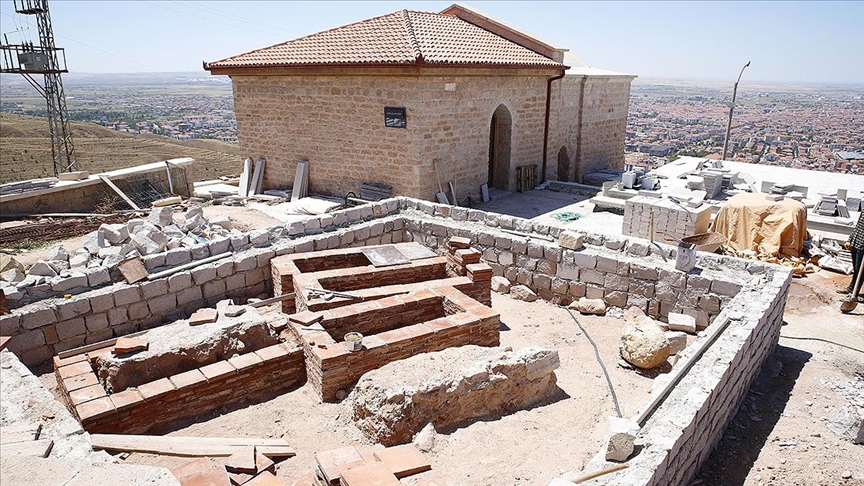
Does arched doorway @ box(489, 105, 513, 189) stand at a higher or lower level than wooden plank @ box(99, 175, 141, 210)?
higher

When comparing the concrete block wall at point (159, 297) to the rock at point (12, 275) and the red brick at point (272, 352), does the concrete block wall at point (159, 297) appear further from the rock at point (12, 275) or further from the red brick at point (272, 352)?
the red brick at point (272, 352)

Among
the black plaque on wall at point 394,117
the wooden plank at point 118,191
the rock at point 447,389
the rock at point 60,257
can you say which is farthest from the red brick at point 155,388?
the wooden plank at point 118,191

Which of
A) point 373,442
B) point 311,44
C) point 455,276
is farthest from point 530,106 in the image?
point 373,442

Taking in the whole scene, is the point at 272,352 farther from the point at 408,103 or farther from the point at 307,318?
the point at 408,103

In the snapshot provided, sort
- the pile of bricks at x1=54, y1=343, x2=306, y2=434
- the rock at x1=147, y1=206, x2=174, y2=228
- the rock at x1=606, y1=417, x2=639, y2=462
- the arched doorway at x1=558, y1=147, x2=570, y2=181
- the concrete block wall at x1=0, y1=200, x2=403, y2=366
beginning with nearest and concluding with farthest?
the rock at x1=606, y1=417, x2=639, y2=462 < the pile of bricks at x1=54, y1=343, x2=306, y2=434 < the concrete block wall at x1=0, y1=200, x2=403, y2=366 < the rock at x1=147, y1=206, x2=174, y2=228 < the arched doorway at x1=558, y1=147, x2=570, y2=181

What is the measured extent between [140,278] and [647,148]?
37344 mm

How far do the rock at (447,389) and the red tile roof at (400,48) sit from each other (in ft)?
27.3

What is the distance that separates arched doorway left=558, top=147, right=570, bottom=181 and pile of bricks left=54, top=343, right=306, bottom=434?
15080mm

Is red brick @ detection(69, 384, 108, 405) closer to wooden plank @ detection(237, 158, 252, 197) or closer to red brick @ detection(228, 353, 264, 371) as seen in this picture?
red brick @ detection(228, 353, 264, 371)

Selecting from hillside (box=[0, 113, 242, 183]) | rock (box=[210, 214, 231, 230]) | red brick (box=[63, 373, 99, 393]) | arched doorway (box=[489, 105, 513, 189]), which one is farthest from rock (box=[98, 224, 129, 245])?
hillside (box=[0, 113, 242, 183])

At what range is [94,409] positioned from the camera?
497cm

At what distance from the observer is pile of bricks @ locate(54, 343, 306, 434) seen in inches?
199

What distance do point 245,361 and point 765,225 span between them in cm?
1036

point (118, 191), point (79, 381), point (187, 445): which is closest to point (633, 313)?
point (187, 445)
